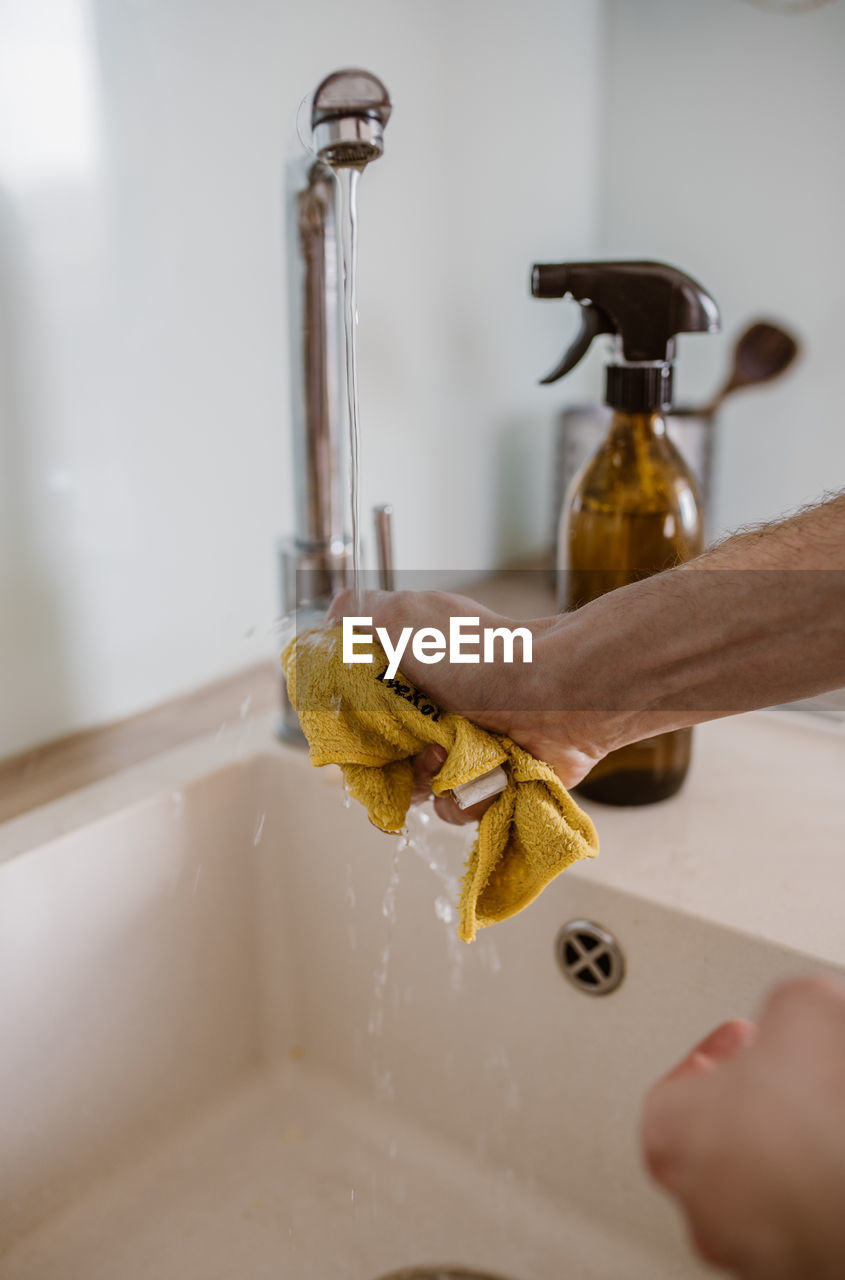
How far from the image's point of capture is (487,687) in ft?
1.52

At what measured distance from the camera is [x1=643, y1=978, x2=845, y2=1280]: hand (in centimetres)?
24

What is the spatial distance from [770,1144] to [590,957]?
315 mm

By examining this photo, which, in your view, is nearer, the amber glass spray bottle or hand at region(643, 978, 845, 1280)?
hand at region(643, 978, 845, 1280)

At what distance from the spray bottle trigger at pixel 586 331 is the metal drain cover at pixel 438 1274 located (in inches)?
19.4

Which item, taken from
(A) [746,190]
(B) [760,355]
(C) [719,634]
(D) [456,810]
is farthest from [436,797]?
(A) [746,190]

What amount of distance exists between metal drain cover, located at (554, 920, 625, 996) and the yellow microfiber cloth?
11 cm

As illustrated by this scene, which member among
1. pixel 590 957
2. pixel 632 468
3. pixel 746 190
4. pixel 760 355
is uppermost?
pixel 746 190

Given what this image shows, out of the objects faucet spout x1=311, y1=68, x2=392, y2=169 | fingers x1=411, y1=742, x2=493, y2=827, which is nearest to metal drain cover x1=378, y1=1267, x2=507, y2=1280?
fingers x1=411, y1=742, x2=493, y2=827

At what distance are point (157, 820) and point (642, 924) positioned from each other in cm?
30

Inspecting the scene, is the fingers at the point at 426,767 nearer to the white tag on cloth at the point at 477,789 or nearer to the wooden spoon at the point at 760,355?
the white tag on cloth at the point at 477,789

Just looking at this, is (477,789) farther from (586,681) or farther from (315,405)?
(315,405)

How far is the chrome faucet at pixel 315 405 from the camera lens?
59cm

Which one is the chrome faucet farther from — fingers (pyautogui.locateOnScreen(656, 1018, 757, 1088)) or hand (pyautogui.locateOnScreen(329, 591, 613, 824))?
fingers (pyautogui.locateOnScreen(656, 1018, 757, 1088))

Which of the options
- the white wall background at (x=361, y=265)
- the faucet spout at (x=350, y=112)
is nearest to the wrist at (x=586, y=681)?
the faucet spout at (x=350, y=112)
